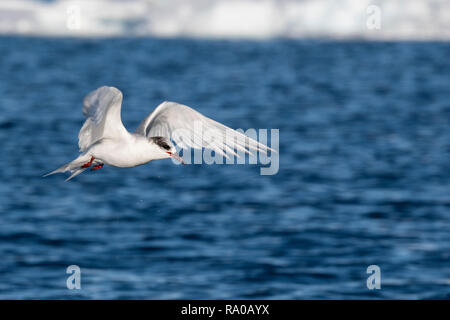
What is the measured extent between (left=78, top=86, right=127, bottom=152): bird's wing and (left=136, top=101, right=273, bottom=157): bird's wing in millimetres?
642

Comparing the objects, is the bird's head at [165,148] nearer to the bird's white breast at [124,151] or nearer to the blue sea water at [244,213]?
the bird's white breast at [124,151]

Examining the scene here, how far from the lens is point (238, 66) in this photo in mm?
140875

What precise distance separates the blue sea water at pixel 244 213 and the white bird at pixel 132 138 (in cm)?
1136

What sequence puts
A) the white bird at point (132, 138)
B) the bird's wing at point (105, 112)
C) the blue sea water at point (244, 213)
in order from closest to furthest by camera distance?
the white bird at point (132, 138), the bird's wing at point (105, 112), the blue sea water at point (244, 213)

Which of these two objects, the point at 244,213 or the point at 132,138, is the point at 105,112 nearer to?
the point at 132,138

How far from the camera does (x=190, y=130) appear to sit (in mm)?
9984

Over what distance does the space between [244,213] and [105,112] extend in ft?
78.4

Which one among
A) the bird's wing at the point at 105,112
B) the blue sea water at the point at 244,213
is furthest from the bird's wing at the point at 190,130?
the blue sea water at the point at 244,213

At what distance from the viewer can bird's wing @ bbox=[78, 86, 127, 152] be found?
910cm

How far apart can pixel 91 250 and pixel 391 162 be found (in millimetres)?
21932

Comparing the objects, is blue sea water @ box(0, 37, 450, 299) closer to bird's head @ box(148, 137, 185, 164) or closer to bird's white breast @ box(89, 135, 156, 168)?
bird's white breast @ box(89, 135, 156, 168)

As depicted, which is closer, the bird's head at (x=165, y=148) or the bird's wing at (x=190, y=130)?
the bird's head at (x=165, y=148)

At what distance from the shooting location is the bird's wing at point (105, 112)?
29.9 ft
